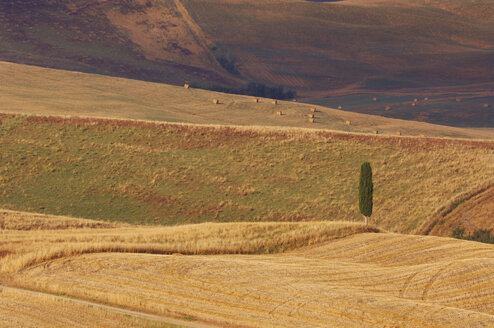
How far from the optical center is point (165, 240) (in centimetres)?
3372

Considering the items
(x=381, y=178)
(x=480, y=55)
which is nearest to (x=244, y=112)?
(x=381, y=178)

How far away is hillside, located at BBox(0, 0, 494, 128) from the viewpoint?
524 ft

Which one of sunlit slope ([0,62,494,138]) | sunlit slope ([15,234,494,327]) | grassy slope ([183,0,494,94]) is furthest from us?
grassy slope ([183,0,494,94])

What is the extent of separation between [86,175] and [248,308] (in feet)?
123

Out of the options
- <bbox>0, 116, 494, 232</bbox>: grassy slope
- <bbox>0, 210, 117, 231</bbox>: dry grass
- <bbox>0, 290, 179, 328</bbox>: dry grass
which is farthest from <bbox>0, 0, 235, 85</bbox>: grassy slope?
<bbox>0, 290, 179, 328</bbox>: dry grass

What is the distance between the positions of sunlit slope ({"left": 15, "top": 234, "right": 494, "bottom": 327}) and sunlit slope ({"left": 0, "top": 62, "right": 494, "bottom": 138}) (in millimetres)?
50588

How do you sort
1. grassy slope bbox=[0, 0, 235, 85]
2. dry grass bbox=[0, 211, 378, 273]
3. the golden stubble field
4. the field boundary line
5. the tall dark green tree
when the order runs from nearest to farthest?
the field boundary line
the golden stubble field
dry grass bbox=[0, 211, 378, 273]
the tall dark green tree
grassy slope bbox=[0, 0, 235, 85]

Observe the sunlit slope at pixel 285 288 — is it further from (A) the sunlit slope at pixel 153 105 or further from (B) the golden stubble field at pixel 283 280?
(A) the sunlit slope at pixel 153 105

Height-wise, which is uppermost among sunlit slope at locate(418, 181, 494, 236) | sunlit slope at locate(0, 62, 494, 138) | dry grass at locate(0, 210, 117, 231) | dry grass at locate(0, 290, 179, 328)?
sunlit slope at locate(0, 62, 494, 138)

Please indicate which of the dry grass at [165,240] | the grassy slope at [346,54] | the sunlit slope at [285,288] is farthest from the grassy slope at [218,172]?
the grassy slope at [346,54]

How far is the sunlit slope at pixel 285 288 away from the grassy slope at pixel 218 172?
23.1m

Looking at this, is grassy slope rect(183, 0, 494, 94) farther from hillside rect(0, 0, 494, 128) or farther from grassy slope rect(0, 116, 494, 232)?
grassy slope rect(0, 116, 494, 232)

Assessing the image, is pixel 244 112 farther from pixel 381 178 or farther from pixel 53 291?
pixel 53 291

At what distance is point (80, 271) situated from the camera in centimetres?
2517
